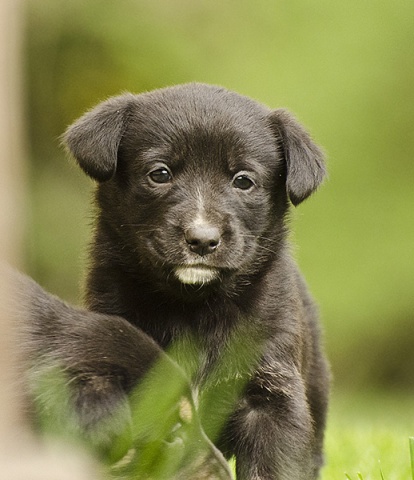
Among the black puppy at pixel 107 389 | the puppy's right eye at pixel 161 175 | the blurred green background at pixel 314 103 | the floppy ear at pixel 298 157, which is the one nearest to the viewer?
the black puppy at pixel 107 389

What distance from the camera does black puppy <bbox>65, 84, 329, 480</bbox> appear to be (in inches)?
169

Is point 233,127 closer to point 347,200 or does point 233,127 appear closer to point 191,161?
point 191,161

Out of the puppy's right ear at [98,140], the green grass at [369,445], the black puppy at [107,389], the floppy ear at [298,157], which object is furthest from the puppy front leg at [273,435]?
the puppy's right ear at [98,140]

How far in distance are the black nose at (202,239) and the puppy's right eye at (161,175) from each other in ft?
1.35

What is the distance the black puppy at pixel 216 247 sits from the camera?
428 cm

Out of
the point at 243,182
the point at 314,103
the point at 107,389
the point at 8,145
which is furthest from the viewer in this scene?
the point at 314,103

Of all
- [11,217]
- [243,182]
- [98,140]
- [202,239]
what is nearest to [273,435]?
[202,239]

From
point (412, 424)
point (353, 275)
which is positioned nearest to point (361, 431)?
point (412, 424)

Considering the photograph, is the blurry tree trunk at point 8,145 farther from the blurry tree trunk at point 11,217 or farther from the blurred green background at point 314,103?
the blurred green background at point 314,103

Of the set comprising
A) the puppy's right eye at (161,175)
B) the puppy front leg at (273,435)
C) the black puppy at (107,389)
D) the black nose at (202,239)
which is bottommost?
the puppy front leg at (273,435)

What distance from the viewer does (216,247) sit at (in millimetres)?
4266

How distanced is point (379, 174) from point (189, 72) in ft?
7.74

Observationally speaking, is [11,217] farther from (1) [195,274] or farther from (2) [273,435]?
(2) [273,435]

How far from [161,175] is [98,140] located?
334mm
